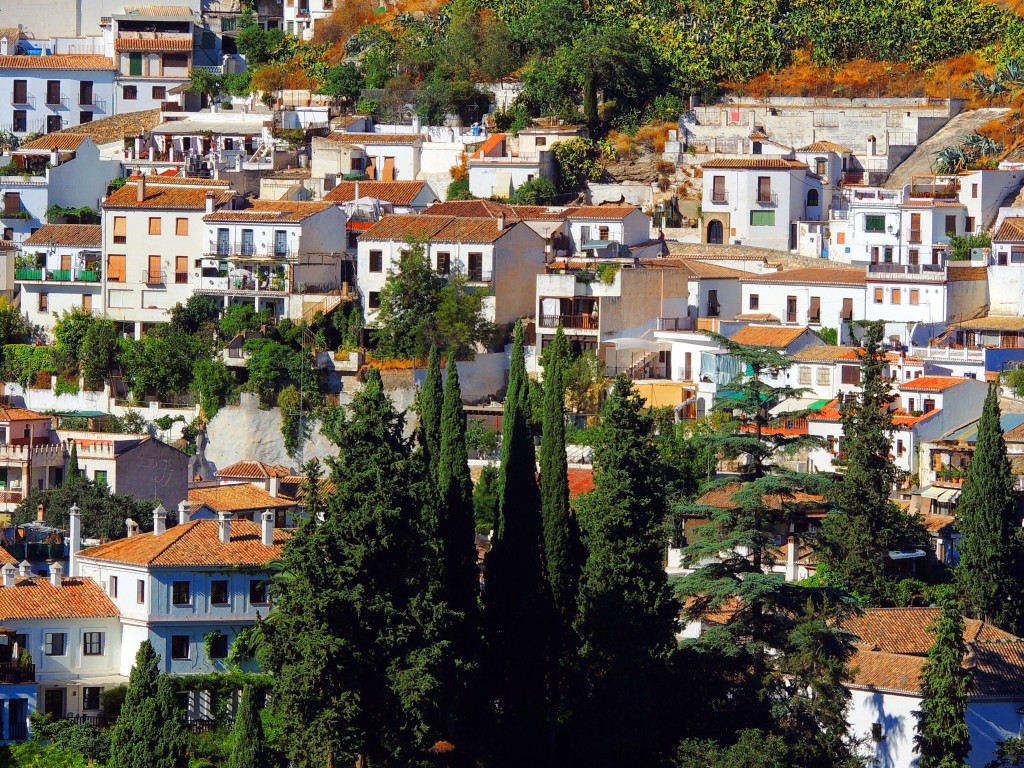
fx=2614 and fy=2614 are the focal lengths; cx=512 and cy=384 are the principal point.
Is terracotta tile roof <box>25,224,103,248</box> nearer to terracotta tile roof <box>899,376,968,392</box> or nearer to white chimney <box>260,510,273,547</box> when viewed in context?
terracotta tile roof <box>899,376,968,392</box>

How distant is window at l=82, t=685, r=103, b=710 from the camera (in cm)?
4975

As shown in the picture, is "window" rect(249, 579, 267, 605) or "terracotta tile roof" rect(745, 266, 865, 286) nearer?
"window" rect(249, 579, 267, 605)

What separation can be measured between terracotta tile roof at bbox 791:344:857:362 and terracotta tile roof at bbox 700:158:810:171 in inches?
382

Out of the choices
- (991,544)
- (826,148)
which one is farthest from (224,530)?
(826,148)

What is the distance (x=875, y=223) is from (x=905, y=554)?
61.9ft

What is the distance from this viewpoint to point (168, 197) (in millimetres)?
73438

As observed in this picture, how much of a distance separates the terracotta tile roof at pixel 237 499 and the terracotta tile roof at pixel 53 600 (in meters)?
6.22

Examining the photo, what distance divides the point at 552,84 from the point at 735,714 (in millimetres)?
39071

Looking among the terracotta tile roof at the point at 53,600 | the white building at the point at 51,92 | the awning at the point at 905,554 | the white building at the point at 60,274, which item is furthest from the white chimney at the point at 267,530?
the white building at the point at 51,92

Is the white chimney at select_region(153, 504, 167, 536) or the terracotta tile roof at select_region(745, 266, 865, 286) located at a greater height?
the terracotta tile roof at select_region(745, 266, 865, 286)

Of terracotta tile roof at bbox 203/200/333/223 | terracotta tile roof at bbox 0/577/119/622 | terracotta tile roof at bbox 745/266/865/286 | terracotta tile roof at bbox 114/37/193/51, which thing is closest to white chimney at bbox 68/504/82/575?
terracotta tile roof at bbox 0/577/119/622

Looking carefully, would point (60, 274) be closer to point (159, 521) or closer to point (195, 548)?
point (159, 521)

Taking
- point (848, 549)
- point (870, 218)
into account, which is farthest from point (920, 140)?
point (848, 549)

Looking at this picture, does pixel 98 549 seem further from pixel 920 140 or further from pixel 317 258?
pixel 920 140
